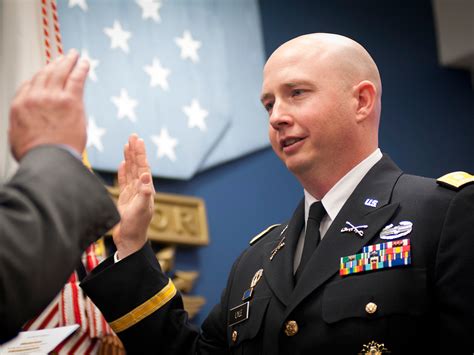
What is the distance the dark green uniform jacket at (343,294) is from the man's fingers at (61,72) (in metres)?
0.87

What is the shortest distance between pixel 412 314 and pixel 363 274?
6.1 inches

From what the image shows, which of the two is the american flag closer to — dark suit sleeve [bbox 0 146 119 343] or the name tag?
the name tag

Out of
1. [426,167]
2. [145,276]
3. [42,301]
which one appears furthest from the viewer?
[426,167]

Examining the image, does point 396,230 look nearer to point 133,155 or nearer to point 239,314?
point 239,314

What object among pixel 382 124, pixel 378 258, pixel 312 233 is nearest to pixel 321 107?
pixel 312 233

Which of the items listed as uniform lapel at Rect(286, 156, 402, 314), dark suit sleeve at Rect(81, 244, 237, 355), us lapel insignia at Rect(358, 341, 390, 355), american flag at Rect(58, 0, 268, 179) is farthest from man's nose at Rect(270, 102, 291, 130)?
american flag at Rect(58, 0, 268, 179)

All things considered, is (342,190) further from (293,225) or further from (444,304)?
(444,304)

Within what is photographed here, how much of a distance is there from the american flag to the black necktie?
5.98 ft

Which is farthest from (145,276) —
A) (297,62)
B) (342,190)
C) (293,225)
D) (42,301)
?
(42,301)

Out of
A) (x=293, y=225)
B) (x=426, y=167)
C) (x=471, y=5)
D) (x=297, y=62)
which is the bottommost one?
(x=426, y=167)

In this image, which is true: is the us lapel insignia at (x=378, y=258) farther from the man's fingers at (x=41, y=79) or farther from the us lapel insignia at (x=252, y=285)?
the man's fingers at (x=41, y=79)

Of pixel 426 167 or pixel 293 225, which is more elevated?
pixel 293 225

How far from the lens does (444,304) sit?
72.2 inches

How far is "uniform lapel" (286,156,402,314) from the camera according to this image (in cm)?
196
